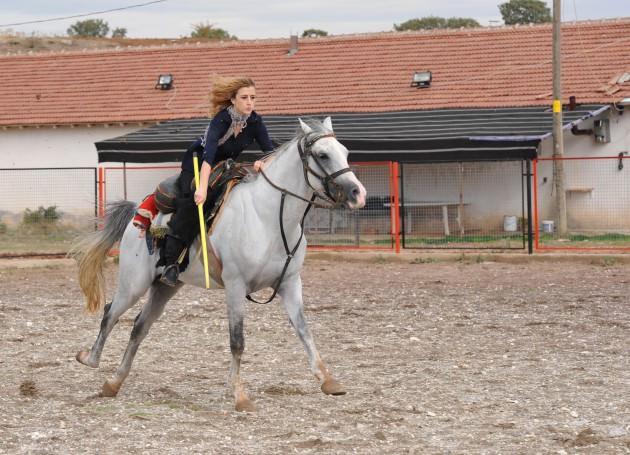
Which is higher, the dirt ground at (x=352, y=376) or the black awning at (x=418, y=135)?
the black awning at (x=418, y=135)

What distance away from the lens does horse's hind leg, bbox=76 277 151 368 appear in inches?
364

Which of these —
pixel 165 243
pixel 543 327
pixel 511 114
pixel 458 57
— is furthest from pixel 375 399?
pixel 458 57

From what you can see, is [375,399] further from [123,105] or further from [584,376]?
[123,105]

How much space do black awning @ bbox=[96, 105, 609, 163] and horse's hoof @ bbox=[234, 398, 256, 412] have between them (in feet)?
57.2

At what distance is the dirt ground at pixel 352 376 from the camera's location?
7.33 m

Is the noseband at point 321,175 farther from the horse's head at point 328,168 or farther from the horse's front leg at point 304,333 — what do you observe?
the horse's front leg at point 304,333

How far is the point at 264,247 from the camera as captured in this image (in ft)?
27.8

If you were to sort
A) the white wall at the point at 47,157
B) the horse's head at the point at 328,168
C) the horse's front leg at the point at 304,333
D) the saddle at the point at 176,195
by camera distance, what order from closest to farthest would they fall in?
the horse's head at the point at 328,168, the horse's front leg at the point at 304,333, the saddle at the point at 176,195, the white wall at the point at 47,157

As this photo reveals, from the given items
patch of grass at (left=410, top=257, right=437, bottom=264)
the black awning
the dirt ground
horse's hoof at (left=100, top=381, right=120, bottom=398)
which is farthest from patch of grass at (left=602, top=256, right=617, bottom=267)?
horse's hoof at (left=100, top=381, right=120, bottom=398)

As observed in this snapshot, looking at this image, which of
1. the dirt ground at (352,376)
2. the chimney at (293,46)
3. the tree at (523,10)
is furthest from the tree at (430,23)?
the dirt ground at (352,376)

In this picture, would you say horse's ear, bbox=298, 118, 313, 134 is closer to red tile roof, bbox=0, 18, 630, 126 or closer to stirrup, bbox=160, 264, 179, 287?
stirrup, bbox=160, 264, 179, 287

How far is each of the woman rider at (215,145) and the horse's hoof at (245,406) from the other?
1204mm

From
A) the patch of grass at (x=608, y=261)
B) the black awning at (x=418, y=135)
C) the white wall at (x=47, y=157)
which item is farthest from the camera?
the white wall at (x=47, y=157)

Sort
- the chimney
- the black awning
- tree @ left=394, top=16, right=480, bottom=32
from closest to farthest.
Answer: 1. the black awning
2. the chimney
3. tree @ left=394, top=16, right=480, bottom=32
